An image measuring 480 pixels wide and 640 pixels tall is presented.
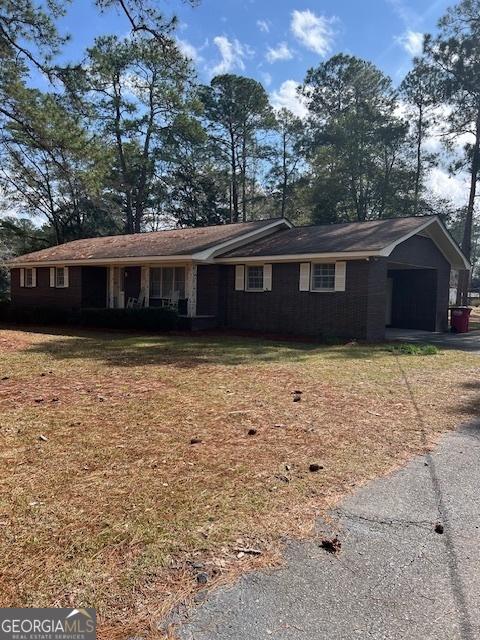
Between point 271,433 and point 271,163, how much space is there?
41275 mm

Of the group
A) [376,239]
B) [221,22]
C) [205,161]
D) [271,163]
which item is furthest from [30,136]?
[271,163]

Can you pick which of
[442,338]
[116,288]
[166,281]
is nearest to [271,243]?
[166,281]

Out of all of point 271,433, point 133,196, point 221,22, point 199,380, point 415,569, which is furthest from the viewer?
point 133,196

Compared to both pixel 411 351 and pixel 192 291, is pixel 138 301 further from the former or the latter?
pixel 411 351

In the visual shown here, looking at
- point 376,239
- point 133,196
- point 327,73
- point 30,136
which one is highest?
point 327,73

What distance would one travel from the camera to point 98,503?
338 centimetres

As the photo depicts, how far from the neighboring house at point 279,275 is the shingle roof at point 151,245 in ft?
0.28

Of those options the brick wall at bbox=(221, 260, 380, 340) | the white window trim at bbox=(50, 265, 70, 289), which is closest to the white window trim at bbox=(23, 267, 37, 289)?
the white window trim at bbox=(50, 265, 70, 289)

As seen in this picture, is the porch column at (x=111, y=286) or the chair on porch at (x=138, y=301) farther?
the porch column at (x=111, y=286)

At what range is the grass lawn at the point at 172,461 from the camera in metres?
2.60

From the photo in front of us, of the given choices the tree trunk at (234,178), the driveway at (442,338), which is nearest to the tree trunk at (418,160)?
the tree trunk at (234,178)

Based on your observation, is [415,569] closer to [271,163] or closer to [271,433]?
[271,433]

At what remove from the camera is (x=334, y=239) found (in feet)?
52.5

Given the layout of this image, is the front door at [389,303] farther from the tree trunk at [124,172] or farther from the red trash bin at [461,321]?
the tree trunk at [124,172]
